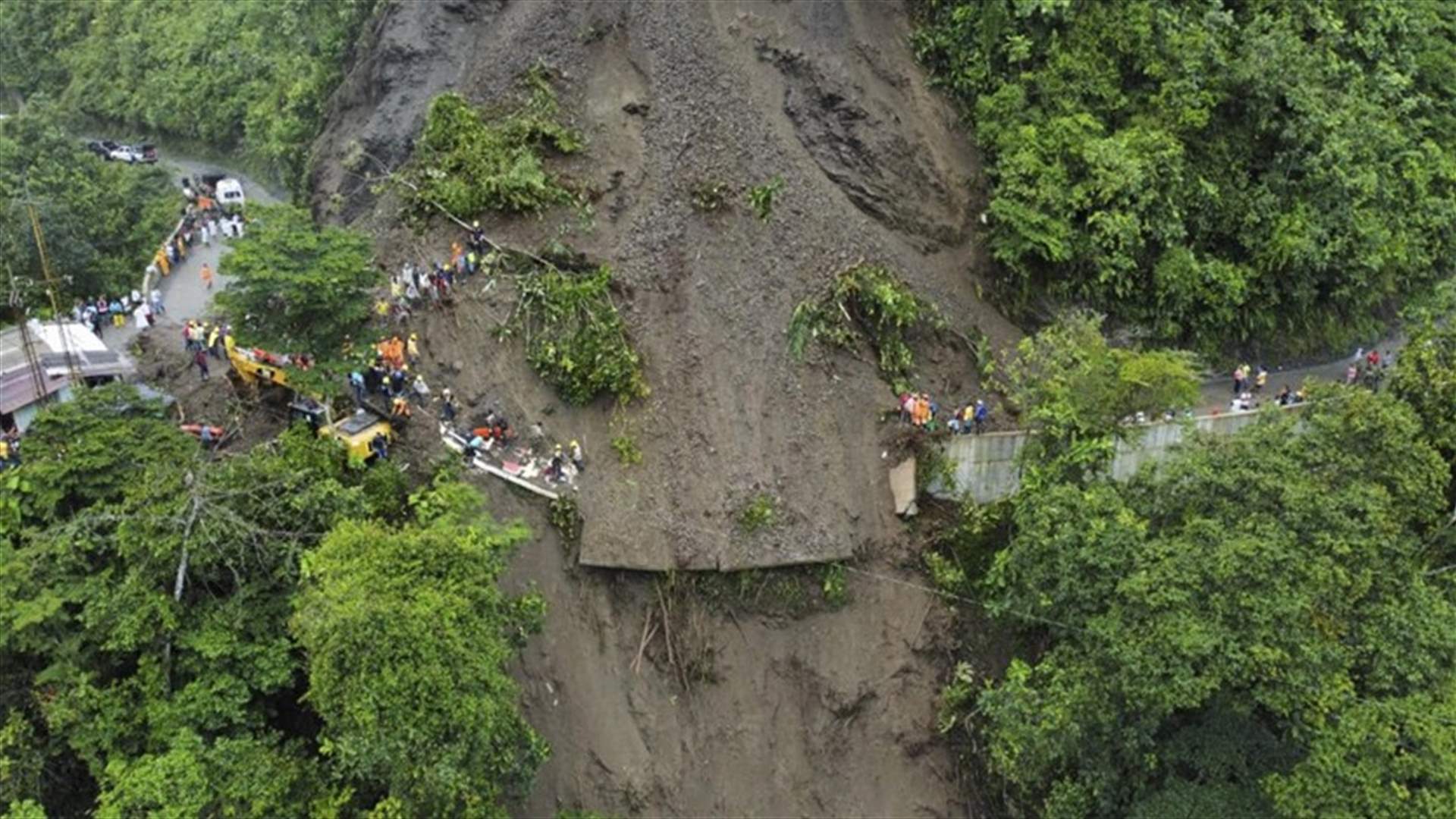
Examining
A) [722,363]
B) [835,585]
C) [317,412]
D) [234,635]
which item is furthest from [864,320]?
[234,635]

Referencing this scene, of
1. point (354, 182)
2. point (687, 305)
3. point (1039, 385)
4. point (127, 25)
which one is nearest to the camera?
point (1039, 385)

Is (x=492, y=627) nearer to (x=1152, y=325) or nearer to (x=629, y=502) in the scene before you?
(x=629, y=502)

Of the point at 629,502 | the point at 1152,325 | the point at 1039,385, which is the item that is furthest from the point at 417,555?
the point at 1152,325

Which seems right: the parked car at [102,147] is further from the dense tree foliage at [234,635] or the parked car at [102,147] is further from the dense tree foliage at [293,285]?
the dense tree foliage at [234,635]

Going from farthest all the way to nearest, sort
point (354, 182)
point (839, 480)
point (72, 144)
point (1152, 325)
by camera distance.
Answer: point (72, 144), point (354, 182), point (1152, 325), point (839, 480)

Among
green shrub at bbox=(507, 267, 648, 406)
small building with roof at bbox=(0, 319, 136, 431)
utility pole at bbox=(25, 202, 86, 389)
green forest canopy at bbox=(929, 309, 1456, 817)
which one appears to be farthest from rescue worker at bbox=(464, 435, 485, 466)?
green forest canopy at bbox=(929, 309, 1456, 817)
